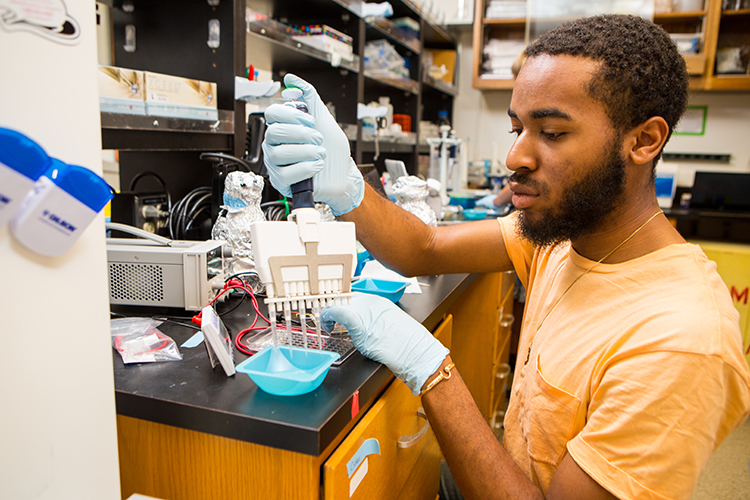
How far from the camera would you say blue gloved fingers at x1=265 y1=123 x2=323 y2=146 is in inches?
33.2

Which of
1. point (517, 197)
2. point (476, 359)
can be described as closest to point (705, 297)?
point (517, 197)

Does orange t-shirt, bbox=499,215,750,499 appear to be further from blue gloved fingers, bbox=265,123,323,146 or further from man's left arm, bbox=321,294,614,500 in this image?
blue gloved fingers, bbox=265,123,323,146

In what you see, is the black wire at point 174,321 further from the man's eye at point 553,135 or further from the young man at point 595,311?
the man's eye at point 553,135

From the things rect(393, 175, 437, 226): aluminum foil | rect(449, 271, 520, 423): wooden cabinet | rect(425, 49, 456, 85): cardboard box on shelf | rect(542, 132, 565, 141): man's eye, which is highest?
rect(425, 49, 456, 85): cardboard box on shelf

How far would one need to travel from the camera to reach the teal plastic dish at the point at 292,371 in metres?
0.71

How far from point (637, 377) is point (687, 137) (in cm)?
391

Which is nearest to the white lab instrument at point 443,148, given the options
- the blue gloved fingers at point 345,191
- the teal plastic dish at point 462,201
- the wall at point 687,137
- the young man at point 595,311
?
the teal plastic dish at point 462,201

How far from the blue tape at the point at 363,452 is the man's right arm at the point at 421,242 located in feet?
1.62

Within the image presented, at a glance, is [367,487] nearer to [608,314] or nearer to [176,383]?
[176,383]

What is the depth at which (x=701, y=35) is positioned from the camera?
11.5ft

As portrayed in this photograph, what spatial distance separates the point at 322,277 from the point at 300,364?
0.48 ft

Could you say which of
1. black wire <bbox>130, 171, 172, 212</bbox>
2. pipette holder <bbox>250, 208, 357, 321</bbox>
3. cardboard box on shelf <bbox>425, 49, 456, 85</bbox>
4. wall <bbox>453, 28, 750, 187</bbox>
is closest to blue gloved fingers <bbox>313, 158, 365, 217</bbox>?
pipette holder <bbox>250, 208, 357, 321</bbox>

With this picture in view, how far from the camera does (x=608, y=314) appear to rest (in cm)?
88

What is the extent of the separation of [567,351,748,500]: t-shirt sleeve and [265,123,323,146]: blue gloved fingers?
615mm
